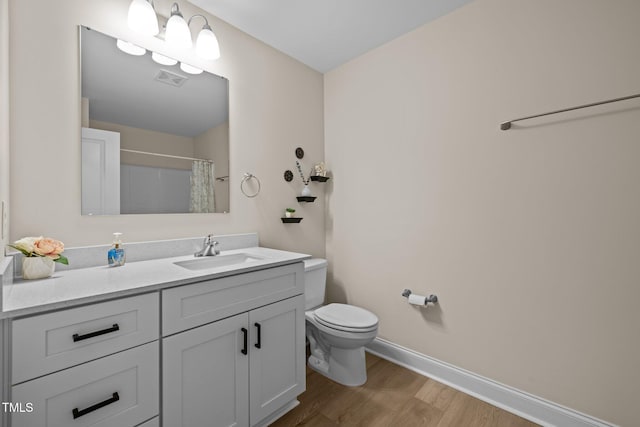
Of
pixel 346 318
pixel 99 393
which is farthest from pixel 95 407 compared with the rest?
pixel 346 318

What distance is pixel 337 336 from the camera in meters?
1.73

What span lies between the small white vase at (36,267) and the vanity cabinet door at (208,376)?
0.56 meters

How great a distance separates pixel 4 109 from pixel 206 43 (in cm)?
100

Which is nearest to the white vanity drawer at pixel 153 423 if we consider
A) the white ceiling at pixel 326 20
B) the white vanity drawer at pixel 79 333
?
the white vanity drawer at pixel 79 333

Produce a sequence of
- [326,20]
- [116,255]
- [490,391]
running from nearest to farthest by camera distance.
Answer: [116,255] → [490,391] → [326,20]

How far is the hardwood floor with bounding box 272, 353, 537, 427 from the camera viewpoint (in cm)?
149

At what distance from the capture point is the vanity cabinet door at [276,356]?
1.31m

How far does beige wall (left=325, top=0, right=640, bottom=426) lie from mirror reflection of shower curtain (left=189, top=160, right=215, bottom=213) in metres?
1.15

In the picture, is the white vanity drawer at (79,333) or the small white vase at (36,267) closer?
the white vanity drawer at (79,333)

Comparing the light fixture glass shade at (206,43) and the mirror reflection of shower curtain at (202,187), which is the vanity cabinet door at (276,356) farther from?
the light fixture glass shade at (206,43)

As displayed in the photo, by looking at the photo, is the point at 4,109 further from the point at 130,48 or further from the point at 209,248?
the point at 209,248

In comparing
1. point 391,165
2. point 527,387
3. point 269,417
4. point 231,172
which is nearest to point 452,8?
point 391,165

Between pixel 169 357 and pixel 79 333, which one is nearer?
pixel 79 333

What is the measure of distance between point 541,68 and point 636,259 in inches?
40.8
